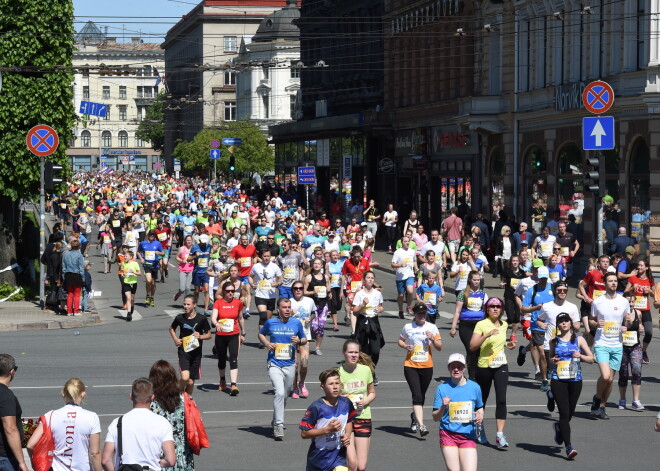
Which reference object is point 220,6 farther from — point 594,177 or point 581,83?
point 594,177

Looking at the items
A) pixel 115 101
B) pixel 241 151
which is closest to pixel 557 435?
pixel 241 151

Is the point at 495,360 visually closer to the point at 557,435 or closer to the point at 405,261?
the point at 557,435

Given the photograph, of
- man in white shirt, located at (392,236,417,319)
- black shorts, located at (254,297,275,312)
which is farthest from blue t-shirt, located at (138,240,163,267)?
man in white shirt, located at (392,236,417,319)

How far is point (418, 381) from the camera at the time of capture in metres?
15.2

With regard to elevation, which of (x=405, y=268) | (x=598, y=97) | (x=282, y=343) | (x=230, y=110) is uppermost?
(x=230, y=110)

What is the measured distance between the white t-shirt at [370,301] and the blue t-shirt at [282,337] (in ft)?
8.09

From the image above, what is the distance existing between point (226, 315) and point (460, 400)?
639cm

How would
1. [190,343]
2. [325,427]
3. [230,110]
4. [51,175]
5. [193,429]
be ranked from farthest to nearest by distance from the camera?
[230,110], [51,175], [190,343], [325,427], [193,429]

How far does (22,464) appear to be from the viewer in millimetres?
10070

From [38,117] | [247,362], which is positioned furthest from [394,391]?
[38,117]

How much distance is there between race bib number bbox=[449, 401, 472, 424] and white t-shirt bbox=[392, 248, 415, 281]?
1415 cm

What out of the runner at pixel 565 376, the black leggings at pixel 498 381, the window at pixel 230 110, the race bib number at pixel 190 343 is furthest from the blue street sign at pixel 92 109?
the window at pixel 230 110

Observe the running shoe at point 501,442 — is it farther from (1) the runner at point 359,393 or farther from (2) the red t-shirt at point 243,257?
(2) the red t-shirt at point 243,257

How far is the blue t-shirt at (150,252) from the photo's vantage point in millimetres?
29969
